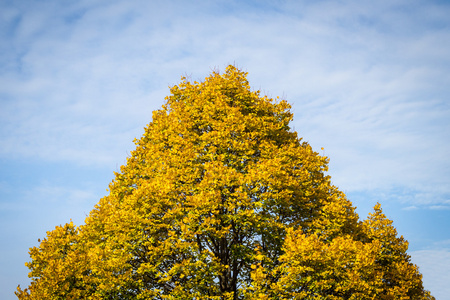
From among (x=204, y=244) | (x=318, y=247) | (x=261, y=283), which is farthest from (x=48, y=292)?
(x=318, y=247)

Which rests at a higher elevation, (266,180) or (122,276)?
(266,180)

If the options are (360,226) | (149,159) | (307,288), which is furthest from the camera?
(360,226)

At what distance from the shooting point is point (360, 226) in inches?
1014

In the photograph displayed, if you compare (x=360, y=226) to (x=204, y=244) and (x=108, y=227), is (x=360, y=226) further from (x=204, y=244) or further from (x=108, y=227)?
(x=108, y=227)

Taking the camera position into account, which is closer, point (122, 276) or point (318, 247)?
point (318, 247)

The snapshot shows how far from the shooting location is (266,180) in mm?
20297

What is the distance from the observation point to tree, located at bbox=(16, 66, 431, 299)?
19.3 m

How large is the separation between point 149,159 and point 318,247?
11.5m

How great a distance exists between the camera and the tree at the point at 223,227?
63.2ft

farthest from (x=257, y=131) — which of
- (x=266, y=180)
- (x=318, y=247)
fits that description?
(x=318, y=247)

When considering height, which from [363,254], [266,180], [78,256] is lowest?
[363,254]

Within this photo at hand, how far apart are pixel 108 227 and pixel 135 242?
174 cm

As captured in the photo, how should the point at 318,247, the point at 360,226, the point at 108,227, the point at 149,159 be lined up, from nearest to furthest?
the point at 318,247
the point at 108,227
the point at 149,159
the point at 360,226

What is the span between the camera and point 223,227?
19.4 meters
